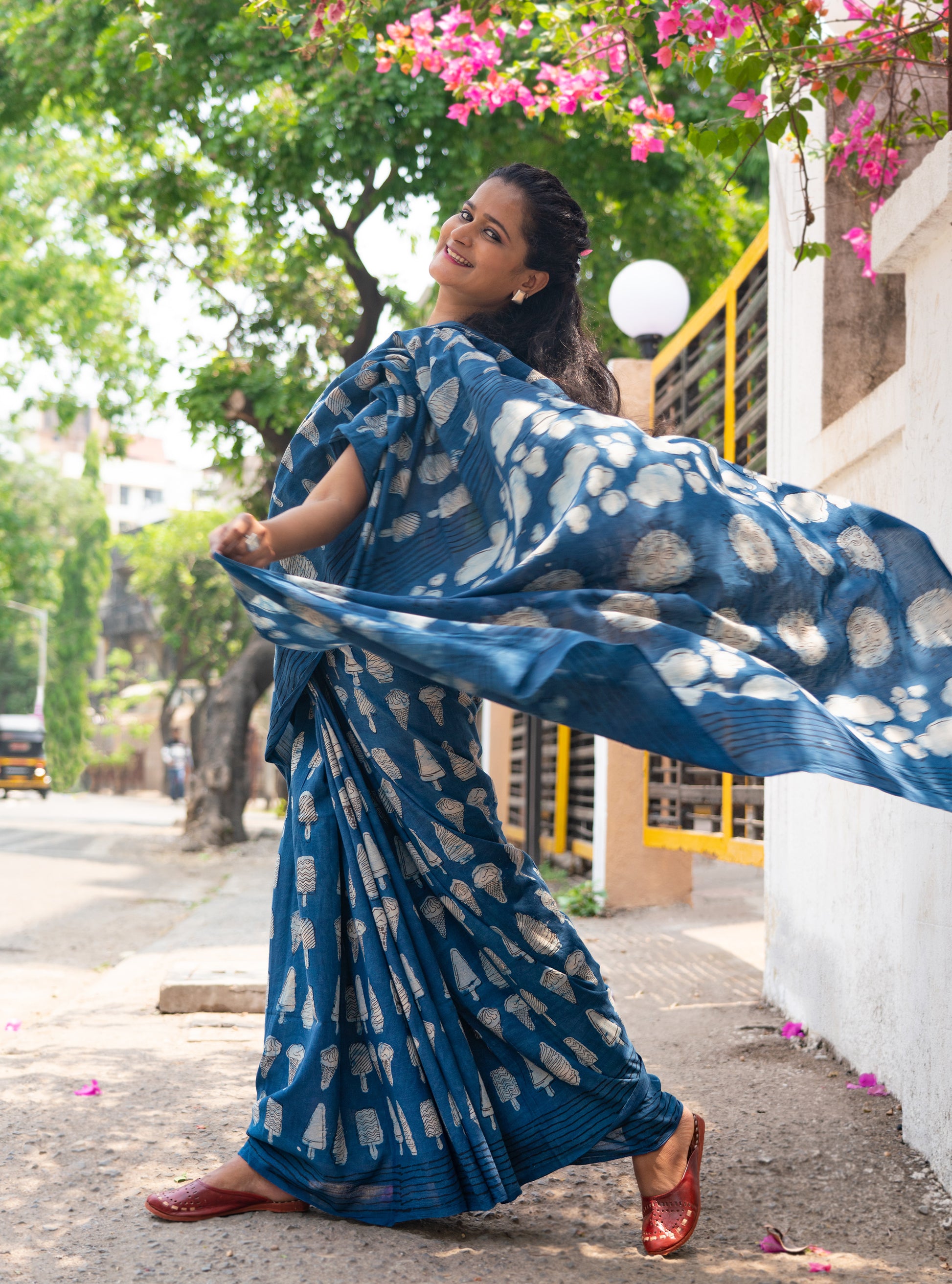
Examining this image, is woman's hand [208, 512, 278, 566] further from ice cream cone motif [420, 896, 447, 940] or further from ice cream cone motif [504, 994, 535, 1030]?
ice cream cone motif [504, 994, 535, 1030]

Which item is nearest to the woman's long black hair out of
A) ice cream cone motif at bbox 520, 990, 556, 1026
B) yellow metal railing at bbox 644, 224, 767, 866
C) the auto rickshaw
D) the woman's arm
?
the woman's arm

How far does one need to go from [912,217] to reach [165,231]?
34.0ft

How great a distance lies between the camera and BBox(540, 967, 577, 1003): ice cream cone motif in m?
2.21

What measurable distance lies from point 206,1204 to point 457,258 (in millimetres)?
1843

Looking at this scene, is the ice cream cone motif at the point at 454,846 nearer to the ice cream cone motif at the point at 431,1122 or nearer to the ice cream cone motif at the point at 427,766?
the ice cream cone motif at the point at 427,766

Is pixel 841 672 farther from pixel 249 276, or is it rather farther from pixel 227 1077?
pixel 249 276

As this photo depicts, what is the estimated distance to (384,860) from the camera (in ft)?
7.31

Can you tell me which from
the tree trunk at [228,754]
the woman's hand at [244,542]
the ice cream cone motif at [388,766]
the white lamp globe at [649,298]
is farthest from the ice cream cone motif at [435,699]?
the tree trunk at [228,754]

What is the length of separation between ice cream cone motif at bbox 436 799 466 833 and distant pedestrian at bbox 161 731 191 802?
93.0 ft

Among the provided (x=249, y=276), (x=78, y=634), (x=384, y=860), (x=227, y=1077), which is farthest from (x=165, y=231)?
(x=78, y=634)

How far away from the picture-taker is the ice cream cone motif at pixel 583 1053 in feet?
7.21

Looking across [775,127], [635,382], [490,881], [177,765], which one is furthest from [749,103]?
[177,765]

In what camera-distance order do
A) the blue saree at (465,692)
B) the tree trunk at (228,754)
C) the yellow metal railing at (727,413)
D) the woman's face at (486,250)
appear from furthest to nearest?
the tree trunk at (228,754) → the yellow metal railing at (727,413) → the woman's face at (486,250) → the blue saree at (465,692)

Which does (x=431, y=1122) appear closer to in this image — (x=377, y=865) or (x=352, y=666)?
(x=377, y=865)
